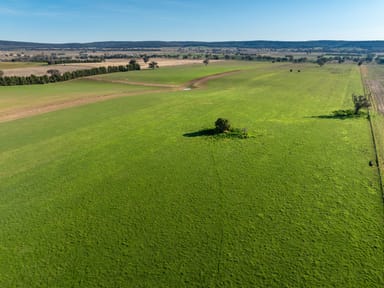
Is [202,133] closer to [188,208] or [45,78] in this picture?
[188,208]

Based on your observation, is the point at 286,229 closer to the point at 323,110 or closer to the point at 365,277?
the point at 365,277

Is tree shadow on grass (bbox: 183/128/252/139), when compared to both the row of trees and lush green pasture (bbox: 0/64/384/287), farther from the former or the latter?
the row of trees

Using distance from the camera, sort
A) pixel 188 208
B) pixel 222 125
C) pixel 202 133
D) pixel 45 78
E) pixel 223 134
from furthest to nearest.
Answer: pixel 45 78 → pixel 202 133 → pixel 222 125 → pixel 223 134 → pixel 188 208

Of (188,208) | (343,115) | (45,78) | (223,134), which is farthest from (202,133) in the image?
(45,78)

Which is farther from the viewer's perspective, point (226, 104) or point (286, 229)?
point (226, 104)

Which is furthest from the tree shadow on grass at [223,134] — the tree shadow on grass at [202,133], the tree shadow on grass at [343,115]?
the tree shadow on grass at [343,115]

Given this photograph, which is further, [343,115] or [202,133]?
[343,115]

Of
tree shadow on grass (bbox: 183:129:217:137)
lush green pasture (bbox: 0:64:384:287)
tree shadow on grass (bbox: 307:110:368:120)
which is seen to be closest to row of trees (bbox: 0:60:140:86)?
lush green pasture (bbox: 0:64:384:287)

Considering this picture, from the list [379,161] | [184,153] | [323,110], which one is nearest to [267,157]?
[184,153]

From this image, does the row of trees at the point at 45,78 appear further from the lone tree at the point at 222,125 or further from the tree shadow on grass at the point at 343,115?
the tree shadow on grass at the point at 343,115
